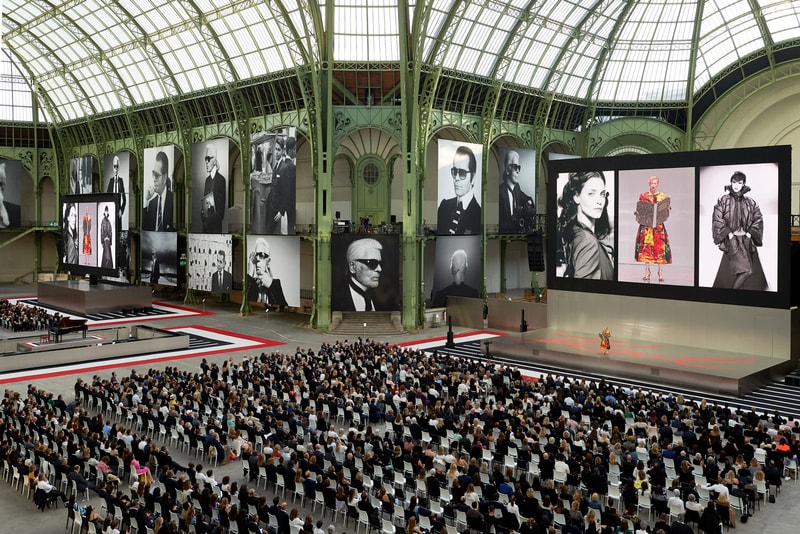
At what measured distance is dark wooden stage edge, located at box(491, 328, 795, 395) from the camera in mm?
32469

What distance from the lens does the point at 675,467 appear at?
63.6 feet

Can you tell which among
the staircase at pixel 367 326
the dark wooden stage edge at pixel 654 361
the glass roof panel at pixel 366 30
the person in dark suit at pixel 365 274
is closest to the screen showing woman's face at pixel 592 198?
the dark wooden stage edge at pixel 654 361

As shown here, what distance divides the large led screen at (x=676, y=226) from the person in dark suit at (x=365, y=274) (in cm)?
1125

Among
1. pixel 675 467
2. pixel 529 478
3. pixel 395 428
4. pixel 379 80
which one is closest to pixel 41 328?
pixel 379 80

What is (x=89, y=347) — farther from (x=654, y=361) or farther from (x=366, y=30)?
(x=654, y=361)

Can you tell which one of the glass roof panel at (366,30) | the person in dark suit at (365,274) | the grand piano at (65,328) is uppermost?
the glass roof panel at (366,30)

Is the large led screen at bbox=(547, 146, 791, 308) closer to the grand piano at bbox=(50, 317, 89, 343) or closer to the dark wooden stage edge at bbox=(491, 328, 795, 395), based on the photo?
the dark wooden stage edge at bbox=(491, 328, 795, 395)

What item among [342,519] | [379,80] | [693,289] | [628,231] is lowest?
[342,519]

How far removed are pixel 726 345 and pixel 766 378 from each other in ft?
16.2

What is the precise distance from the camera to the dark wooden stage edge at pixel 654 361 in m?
32.5

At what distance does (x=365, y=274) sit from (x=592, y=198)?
1531 centimetres

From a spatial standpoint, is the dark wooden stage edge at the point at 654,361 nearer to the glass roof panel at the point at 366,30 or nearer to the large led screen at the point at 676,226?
the large led screen at the point at 676,226

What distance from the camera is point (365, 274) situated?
4794 centimetres

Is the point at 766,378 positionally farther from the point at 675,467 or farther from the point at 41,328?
the point at 41,328
